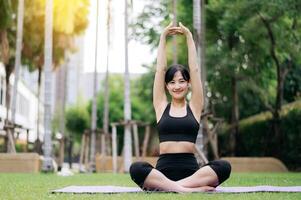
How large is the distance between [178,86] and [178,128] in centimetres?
51

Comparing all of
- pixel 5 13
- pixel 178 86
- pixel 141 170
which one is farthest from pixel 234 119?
pixel 141 170

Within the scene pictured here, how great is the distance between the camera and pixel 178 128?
6582mm

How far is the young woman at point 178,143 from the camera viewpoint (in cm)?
646

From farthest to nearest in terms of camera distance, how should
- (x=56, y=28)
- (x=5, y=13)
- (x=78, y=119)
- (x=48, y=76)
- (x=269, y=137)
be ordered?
(x=78, y=119)
(x=56, y=28)
(x=269, y=137)
(x=5, y=13)
(x=48, y=76)

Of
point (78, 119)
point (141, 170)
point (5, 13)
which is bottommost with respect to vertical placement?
point (141, 170)

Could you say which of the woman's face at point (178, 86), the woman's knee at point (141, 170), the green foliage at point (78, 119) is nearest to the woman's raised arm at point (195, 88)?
the woman's face at point (178, 86)

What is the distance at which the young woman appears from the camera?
6.46 metres

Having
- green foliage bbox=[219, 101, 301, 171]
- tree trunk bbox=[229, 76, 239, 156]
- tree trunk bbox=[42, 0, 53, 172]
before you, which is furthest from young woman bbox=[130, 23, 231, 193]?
tree trunk bbox=[229, 76, 239, 156]

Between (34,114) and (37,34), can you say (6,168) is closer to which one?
(37,34)

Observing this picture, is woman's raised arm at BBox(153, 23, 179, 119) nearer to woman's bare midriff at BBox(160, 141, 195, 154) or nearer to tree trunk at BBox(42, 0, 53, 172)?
woman's bare midriff at BBox(160, 141, 195, 154)

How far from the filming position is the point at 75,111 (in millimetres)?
51344

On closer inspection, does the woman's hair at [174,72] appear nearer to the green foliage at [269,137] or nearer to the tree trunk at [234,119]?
the green foliage at [269,137]

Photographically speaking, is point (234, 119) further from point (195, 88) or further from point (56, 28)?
point (195, 88)

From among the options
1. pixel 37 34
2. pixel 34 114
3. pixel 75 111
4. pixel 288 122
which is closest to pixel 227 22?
pixel 288 122
